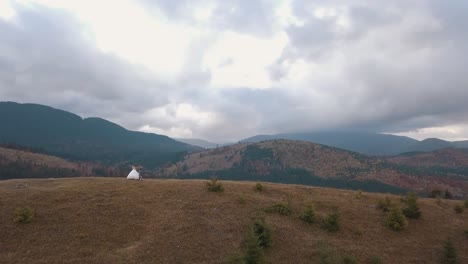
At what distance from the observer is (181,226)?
90.6 ft

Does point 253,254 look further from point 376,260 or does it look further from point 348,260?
point 376,260

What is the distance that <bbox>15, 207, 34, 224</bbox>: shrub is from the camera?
26603 mm

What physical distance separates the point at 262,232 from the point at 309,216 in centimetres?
617

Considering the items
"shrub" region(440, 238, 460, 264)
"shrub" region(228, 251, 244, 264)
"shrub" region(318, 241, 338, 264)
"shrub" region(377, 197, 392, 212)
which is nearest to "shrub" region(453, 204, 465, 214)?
"shrub" region(377, 197, 392, 212)

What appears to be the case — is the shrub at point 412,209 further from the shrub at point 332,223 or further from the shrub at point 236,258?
the shrub at point 236,258

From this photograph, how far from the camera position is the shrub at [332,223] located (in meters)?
29.3

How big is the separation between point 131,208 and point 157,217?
284 cm

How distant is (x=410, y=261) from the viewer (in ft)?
84.3

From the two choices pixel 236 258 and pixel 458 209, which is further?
pixel 458 209

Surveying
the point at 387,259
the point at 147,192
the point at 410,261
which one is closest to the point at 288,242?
the point at 387,259

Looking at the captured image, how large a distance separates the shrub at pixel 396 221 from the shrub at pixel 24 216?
3006 centimetres

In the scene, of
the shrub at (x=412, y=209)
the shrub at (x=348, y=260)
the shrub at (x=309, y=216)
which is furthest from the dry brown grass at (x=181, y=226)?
the shrub at (x=348, y=260)

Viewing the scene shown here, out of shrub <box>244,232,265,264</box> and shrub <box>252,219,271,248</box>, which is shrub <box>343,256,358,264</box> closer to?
shrub <box>252,219,271,248</box>

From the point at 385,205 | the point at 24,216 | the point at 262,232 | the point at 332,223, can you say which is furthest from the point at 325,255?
the point at 24,216
